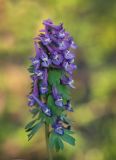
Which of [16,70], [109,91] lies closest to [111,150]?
[109,91]

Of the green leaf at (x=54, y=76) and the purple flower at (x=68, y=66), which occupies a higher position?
the purple flower at (x=68, y=66)

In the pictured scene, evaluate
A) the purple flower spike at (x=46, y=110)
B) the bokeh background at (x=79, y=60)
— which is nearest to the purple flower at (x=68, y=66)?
the purple flower spike at (x=46, y=110)

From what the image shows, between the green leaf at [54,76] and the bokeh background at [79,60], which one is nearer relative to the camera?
the green leaf at [54,76]

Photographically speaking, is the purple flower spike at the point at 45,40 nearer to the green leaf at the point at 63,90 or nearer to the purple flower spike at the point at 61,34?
the purple flower spike at the point at 61,34

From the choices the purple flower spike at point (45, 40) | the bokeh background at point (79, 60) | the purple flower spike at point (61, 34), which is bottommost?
the bokeh background at point (79, 60)

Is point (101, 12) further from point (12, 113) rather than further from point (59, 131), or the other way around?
point (59, 131)

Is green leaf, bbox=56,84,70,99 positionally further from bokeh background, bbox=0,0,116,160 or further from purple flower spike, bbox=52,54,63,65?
bokeh background, bbox=0,0,116,160

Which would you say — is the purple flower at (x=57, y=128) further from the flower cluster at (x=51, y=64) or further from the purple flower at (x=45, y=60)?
the purple flower at (x=45, y=60)

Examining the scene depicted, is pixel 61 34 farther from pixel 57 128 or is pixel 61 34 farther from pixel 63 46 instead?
pixel 57 128

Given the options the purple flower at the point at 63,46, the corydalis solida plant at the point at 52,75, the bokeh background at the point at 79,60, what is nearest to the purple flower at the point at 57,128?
the corydalis solida plant at the point at 52,75
